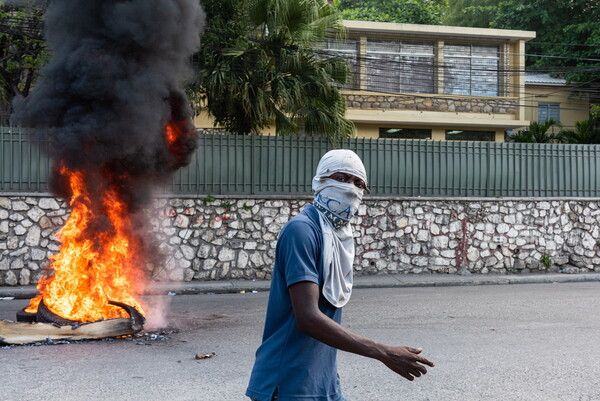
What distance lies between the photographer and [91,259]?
8.05 m

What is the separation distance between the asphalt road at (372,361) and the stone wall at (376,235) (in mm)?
2545

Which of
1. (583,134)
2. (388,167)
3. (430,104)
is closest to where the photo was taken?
(388,167)

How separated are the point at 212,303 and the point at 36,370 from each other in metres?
4.60

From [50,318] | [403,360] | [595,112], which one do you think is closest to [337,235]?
[403,360]

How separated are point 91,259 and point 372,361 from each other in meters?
3.90

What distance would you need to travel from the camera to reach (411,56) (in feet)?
77.5

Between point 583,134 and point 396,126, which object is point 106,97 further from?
point 396,126

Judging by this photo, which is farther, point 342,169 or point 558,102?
point 558,102

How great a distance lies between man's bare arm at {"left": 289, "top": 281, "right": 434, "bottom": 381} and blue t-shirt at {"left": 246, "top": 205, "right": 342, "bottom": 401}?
0.05 metres

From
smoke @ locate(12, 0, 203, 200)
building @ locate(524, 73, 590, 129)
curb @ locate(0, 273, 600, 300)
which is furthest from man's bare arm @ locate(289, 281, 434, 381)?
building @ locate(524, 73, 590, 129)

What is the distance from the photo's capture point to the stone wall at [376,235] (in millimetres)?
12297

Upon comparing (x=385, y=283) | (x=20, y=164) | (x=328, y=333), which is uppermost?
(x=20, y=164)

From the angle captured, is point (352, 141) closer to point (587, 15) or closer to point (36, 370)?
point (36, 370)

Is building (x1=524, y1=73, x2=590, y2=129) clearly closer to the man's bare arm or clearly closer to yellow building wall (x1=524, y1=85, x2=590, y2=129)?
yellow building wall (x1=524, y1=85, x2=590, y2=129)
